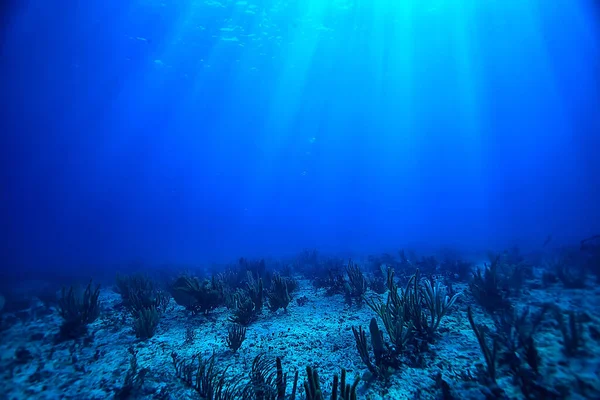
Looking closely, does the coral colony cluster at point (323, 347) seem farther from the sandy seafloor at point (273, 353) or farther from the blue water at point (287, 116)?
the blue water at point (287, 116)

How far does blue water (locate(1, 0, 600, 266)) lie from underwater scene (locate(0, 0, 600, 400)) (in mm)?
555

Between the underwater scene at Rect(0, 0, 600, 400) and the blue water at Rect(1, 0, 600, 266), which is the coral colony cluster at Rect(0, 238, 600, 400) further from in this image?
the blue water at Rect(1, 0, 600, 266)

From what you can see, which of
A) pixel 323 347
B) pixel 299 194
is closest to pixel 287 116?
pixel 323 347

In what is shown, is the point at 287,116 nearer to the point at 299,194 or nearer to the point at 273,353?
the point at 273,353

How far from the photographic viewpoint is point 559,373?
2928 mm

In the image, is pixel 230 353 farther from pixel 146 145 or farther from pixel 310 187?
pixel 310 187

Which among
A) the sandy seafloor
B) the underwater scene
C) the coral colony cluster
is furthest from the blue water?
the sandy seafloor

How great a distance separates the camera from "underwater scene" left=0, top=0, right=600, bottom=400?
3.88 meters

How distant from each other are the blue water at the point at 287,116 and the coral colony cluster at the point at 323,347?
26865 millimetres

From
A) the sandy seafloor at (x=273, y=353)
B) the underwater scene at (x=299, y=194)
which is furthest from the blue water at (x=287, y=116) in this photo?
the sandy seafloor at (x=273, y=353)

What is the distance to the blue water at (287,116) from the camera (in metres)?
36.9

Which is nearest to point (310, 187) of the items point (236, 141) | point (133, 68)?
point (236, 141)

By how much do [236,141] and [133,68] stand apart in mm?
35927

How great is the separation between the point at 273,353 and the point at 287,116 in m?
68.1
